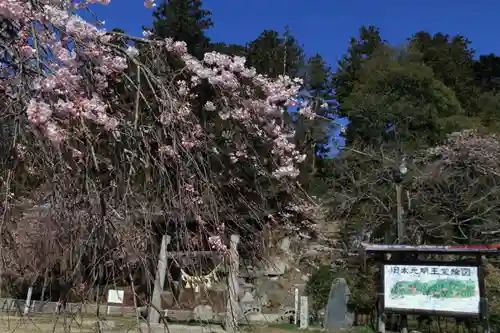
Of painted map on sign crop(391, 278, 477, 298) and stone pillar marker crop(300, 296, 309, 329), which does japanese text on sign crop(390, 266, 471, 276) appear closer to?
painted map on sign crop(391, 278, 477, 298)

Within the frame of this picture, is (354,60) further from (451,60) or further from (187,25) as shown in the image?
(187,25)

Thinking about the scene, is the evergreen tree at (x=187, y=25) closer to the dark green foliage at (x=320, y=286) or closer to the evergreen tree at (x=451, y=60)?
the dark green foliage at (x=320, y=286)

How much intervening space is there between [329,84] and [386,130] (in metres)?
9.75

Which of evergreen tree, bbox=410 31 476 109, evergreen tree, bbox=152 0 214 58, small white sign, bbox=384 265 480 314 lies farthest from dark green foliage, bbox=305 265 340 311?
evergreen tree, bbox=410 31 476 109

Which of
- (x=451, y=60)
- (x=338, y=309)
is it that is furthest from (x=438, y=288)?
(x=451, y=60)

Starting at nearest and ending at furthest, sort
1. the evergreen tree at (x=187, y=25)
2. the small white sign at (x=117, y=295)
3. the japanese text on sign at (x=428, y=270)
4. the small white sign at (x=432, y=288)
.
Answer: the small white sign at (x=117, y=295) < the evergreen tree at (x=187, y=25) < the small white sign at (x=432, y=288) < the japanese text on sign at (x=428, y=270)

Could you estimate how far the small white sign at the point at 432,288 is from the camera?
9.09m

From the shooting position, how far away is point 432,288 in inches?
370

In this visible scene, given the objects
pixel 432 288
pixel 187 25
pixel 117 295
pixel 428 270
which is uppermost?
pixel 187 25

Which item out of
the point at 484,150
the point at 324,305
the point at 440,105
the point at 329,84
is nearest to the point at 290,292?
the point at 324,305

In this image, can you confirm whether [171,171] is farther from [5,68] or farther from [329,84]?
[329,84]

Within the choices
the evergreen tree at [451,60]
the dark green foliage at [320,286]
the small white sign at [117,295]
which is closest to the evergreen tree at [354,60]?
the evergreen tree at [451,60]

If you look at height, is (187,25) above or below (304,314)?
above

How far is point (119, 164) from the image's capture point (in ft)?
9.30
